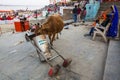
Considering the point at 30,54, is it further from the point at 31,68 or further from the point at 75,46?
the point at 75,46

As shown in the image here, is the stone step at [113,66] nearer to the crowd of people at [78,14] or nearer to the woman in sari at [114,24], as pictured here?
the woman in sari at [114,24]

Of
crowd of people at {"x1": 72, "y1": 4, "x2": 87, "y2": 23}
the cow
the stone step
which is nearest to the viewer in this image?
the stone step

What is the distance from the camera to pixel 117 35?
611 cm

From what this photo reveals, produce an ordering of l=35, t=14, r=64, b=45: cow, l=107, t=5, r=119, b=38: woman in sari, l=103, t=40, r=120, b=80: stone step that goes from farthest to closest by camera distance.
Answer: l=107, t=5, r=119, b=38: woman in sari → l=35, t=14, r=64, b=45: cow → l=103, t=40, r=120, b=80: stone step

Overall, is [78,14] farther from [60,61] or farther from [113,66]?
[113,66]

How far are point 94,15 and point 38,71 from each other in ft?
34.4

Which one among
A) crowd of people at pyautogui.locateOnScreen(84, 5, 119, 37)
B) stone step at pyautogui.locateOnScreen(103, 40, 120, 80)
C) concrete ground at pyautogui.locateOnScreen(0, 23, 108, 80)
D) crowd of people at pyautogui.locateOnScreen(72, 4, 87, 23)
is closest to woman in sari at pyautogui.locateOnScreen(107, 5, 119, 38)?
crowd of people at pyautogui.locateOnScreen(84, 5, 119, 37)

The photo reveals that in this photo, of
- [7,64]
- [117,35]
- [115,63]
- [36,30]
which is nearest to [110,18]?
[117,35]

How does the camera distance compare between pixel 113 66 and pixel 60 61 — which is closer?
pixel 113 66

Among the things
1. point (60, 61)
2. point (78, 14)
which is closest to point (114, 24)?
point (60, 61)

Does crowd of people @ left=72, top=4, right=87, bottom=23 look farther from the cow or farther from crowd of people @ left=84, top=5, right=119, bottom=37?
the cow

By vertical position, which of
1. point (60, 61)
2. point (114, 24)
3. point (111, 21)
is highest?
point (111, 21)

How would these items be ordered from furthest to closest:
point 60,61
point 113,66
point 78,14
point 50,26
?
point 78,14 < point 60,61 < point 50,26 < point 113,66

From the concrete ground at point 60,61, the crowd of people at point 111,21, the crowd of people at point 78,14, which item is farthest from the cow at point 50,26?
the crowd of people at point 78,14
